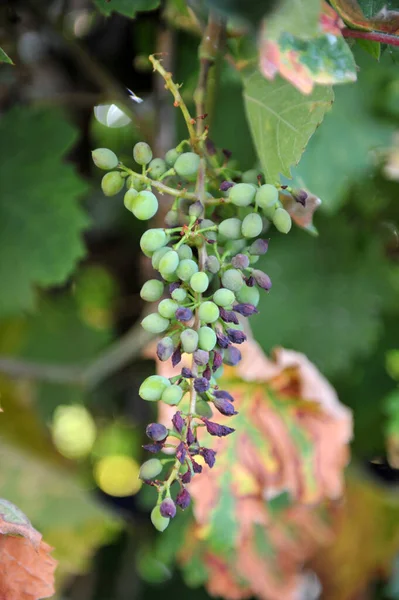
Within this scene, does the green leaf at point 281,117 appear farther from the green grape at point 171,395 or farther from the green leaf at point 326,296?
the green leaf at point 326,296

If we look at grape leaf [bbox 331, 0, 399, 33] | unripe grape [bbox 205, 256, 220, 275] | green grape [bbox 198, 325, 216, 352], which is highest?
→ grape leaf [bbox 331, 0, 399, 33]

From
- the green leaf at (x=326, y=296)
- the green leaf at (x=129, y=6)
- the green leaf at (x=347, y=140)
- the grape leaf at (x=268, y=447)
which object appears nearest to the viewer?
the green leaf at (x=129, y=6)

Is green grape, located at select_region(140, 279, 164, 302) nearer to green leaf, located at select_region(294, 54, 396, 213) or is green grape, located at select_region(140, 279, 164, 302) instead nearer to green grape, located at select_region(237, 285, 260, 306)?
green grape, located at select_region(237, 285, 260, 306)

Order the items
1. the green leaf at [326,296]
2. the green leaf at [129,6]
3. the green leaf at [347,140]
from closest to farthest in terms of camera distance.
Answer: the green leaf at [129,6], the green leaf at [347,140], the green leaf at [326,296]

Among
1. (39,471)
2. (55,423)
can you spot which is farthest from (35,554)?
(55,423)

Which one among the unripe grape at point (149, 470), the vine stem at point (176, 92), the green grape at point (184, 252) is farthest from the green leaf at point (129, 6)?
the unripe grape at point (149, 470)

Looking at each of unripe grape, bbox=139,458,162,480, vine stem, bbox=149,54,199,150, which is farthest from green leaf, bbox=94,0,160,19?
unripe grape, bbox=139,458,162,480
